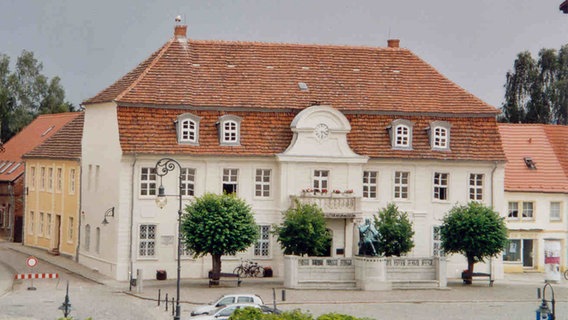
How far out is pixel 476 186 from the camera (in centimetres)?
7000

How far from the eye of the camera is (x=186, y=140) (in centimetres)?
6625

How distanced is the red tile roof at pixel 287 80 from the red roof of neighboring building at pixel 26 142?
2248 cm

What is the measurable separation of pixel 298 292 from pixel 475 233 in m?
9.96

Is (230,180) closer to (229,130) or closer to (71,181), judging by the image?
(229,130)

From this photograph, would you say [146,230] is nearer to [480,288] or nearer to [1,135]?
[480,288]

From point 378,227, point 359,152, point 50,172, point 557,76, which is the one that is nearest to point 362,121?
point 359,152

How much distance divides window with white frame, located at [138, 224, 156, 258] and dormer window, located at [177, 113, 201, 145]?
14.4 ft

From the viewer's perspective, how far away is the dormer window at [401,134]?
68750mm

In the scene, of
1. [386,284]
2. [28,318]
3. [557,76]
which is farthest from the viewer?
[557,76]

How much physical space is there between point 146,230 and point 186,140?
471 centimetres

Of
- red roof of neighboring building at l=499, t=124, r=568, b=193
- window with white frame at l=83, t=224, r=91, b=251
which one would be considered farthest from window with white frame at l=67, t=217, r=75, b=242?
red roof of neighboring building at l=499, t=124, r=568, b=193

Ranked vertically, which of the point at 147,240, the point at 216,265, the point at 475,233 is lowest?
the point at 216,265

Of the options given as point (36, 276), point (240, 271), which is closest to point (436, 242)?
point (240, 271)

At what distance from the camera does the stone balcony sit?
218ft
